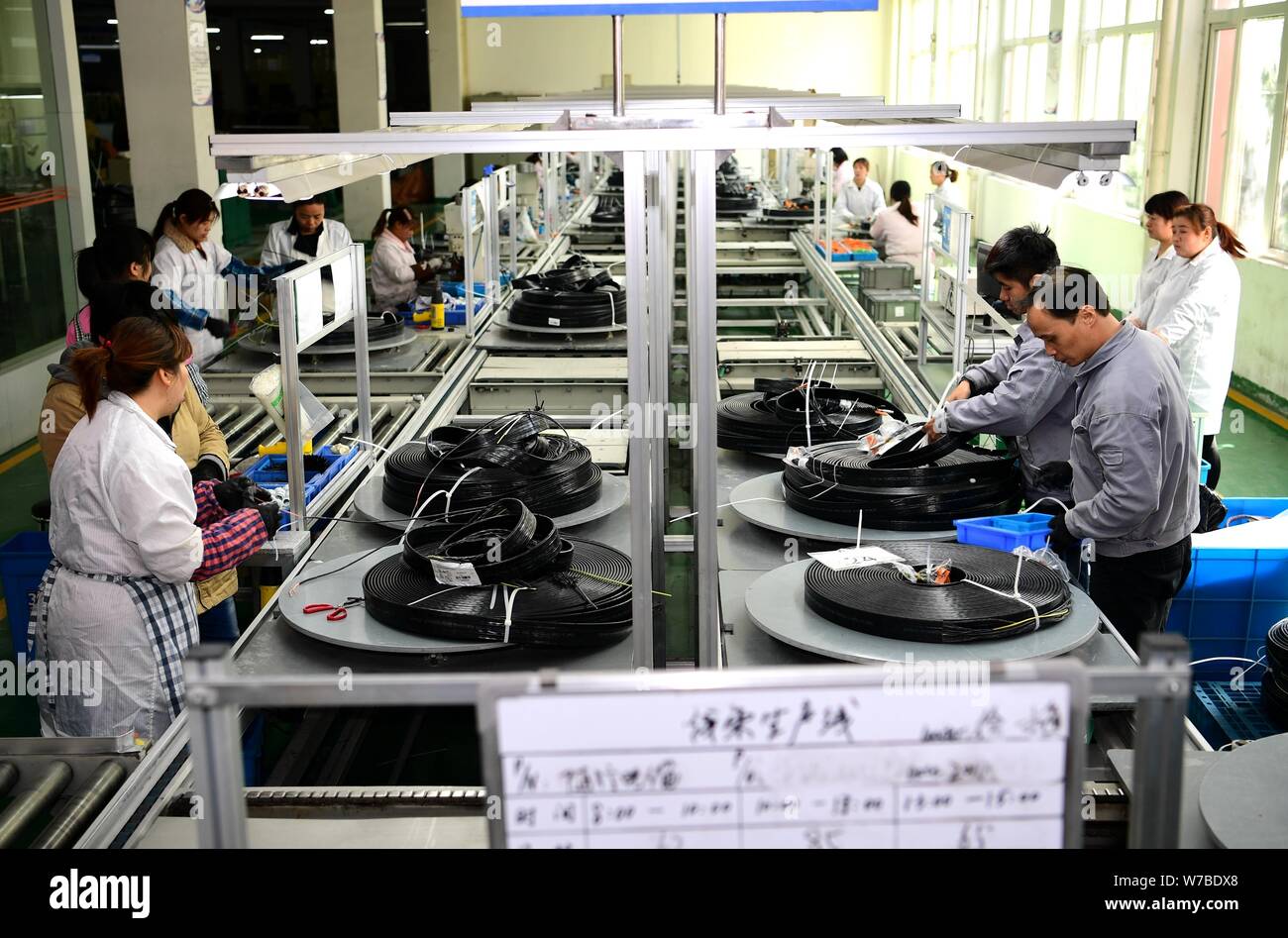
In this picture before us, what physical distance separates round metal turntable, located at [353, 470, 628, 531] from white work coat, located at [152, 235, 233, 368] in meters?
1.88

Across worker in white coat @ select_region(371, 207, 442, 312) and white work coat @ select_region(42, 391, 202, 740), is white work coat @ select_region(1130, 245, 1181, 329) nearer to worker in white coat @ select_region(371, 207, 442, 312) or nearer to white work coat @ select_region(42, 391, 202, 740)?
worker in white coat @ select_region(371, 207, 442, 312)

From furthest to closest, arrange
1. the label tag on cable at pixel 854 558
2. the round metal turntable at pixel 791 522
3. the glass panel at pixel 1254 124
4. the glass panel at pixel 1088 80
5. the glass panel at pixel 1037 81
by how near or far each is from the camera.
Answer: the glass panel at pixel 1037 81 → the glass panel at pixel 1088 80 → the glass panel at pixel 1254 124 → the round metal turntable at pixel 791 522 → the label tag on cable at pixel 854 558

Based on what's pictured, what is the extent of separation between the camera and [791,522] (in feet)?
9.82

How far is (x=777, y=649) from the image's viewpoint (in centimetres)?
241

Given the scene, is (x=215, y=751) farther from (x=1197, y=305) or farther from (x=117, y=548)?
(x=1197, y=305)

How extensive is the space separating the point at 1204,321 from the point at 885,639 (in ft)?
10.8

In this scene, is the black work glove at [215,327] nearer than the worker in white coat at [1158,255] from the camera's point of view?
Yes

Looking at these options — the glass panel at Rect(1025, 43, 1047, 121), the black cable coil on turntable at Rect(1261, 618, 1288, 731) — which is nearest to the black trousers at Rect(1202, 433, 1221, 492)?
the black cable coil on turntable at Rect(1261, 618, 1288, 731)

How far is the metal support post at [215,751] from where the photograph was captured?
101 cm

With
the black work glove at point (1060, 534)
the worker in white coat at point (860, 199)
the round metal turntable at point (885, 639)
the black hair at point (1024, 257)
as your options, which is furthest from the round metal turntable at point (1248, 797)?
the worker in white coat at point (860, 199)

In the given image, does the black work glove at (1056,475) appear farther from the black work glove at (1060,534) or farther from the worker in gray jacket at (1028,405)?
the black work glove at (1060,534)

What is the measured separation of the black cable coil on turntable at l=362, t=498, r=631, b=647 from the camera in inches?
91.3

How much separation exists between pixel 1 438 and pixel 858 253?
242 inches

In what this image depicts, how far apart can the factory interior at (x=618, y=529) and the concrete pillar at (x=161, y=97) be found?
0.79m
